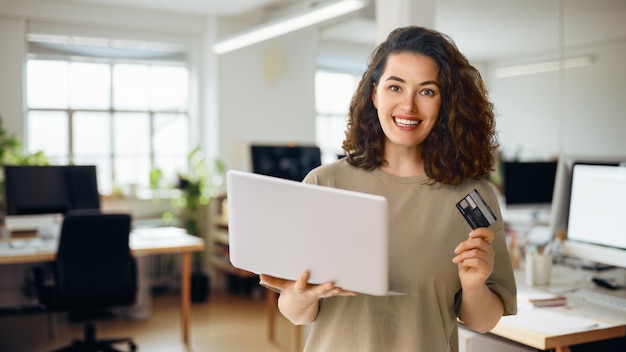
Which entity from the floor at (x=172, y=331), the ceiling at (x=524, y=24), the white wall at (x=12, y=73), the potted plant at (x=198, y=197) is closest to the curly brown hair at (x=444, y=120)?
the ceiling at (x=524, y=24)

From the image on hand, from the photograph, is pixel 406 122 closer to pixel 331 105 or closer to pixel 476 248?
pixel 476 248

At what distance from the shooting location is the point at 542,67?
3.19 meters

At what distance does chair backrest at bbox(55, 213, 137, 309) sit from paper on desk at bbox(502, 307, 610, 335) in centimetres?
233

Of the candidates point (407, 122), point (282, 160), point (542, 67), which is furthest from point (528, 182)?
point (407, 122)

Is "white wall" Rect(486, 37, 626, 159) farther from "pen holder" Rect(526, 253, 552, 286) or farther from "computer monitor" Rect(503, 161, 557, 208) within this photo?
"pen holder" Rect(526, 253, 552, 286)

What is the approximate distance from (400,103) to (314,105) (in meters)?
4.79

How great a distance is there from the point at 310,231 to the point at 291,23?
3.97 m

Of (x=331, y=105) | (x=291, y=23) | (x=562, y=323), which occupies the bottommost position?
(x=562, y=323)

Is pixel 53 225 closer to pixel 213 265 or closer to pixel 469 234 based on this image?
pixel 213 265

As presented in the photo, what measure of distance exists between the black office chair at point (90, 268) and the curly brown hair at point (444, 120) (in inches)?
95.1

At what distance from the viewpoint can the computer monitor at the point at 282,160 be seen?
4039 mm

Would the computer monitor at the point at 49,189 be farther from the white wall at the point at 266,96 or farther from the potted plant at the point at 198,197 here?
the white wall at the point at 266,96


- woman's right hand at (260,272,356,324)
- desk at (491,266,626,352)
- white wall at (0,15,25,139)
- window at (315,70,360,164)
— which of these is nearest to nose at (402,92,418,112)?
woman's right hand at (260,272,356,324)

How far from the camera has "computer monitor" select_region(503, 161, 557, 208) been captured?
3.15 meters
